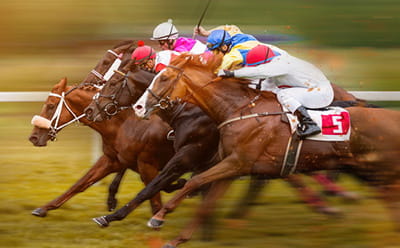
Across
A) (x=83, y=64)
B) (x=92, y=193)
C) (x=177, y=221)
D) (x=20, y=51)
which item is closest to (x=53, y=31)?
(x=20, y=51)

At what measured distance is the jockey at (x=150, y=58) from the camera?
6920 millimetres

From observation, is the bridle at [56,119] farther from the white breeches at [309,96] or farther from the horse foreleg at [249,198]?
the white breeches at [309,96]

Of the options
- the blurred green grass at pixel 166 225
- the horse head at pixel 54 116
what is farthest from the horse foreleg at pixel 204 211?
the horse head at pixel 54 116

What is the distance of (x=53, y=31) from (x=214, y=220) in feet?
57.3

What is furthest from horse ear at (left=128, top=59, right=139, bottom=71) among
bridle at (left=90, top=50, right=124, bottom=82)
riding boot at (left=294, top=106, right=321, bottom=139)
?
riding boot at (left=294, top=106, right=321, bottom=139)

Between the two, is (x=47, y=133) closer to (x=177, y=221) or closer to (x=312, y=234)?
(x=177, y=221)

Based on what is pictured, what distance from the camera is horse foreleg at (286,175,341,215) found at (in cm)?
→ 700

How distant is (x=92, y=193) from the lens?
8.20m

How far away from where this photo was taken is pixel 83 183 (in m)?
6.97

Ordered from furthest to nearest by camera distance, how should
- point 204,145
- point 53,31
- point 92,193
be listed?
point 53,31 < point 92,193 < point 204,145

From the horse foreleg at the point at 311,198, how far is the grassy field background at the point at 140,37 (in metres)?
0.10

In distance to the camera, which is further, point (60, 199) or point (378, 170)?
point (60, 199)

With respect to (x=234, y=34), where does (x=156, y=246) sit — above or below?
below

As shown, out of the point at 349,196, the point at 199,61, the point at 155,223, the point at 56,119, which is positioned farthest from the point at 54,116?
the point at 349,196
